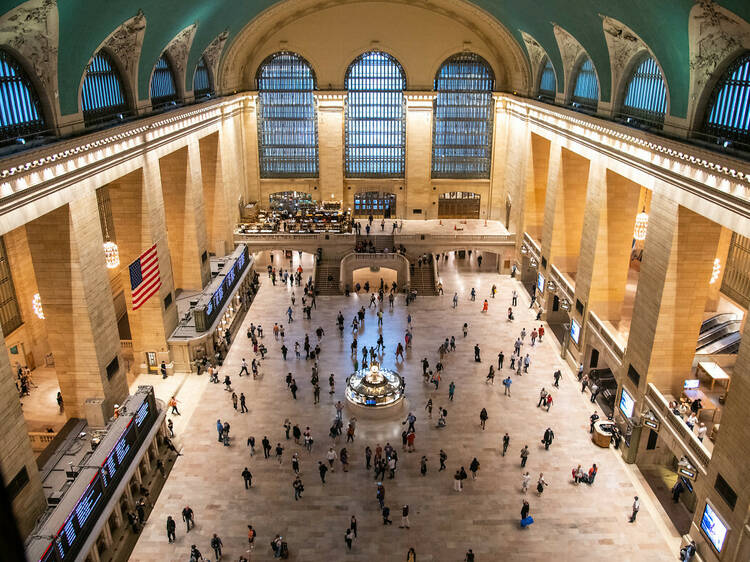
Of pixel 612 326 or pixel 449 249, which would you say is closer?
pixel 612 326

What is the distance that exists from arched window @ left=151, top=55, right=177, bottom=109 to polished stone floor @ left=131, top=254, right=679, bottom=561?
10.6 meters

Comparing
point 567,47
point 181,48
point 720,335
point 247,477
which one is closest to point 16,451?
point 247,477

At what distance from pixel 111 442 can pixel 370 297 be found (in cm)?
1793

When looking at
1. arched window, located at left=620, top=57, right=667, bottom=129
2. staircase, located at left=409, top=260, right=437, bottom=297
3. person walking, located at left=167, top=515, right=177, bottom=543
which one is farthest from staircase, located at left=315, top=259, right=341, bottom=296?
person walking, located at left=167, top=515, right=177, bottom=543

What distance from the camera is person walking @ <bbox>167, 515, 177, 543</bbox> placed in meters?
15.5

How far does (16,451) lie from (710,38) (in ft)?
61.8

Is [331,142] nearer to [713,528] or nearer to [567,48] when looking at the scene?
[567,48]

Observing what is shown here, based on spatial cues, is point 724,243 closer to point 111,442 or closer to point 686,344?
point 686,344

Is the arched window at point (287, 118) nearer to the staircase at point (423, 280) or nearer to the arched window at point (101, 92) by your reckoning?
the staircase at point (423, 280)

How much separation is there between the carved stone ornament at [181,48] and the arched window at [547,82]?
631 inches

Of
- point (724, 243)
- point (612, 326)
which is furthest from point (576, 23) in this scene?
point (612, 326)

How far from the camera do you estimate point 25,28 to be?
571 inches

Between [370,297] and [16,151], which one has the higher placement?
[16,151]

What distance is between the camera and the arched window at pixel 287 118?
3681cm
